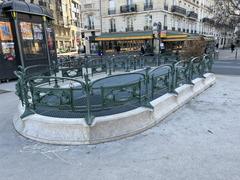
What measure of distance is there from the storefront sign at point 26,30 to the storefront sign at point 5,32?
0.52 metres

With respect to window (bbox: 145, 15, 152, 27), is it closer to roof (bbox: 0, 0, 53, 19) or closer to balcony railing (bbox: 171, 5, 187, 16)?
balcony railing (bbox: 171, 5, 187, 16)

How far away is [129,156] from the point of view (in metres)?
3.31

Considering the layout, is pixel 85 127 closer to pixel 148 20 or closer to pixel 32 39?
pixel 32 39

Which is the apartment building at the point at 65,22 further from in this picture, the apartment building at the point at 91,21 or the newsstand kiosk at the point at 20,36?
the newsstand kiosk at the point at 20,36

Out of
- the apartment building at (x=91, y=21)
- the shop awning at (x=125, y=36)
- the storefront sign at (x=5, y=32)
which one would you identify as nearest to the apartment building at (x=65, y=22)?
the apartment building at (x=91, y=21)

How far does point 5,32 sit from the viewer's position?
365 inches

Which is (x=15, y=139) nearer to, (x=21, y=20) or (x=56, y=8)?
(x=21, y=20)

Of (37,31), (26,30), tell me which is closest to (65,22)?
(37,31)

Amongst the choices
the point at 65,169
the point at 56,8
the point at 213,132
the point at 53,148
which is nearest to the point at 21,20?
the point at 53,148

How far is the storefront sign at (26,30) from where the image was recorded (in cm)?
959

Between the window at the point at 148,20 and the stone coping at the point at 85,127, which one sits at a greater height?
the window at the point at 148,20

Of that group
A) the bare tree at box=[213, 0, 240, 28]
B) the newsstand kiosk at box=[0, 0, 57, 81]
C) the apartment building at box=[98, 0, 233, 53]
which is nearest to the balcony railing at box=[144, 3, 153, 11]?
the apartment building at box=[98, 0, 233, 53]

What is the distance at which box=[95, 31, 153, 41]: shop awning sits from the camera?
26203 millimetres

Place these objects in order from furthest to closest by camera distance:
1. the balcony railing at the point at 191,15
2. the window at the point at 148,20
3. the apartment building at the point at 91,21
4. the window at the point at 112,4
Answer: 1. the balcony railing at the point at 191,15
2. the apartment building at the point at 91,21
3. the window at the point at 112,4
4. the window at the point at 148,20
